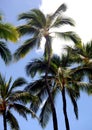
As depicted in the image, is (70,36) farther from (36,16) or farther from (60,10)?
(36,16)

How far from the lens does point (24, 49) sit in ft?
92.2

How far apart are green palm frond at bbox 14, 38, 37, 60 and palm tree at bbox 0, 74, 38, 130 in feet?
9.52

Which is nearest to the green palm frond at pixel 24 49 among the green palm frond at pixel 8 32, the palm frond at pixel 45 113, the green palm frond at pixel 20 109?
the green palm frond at pixel 20 109

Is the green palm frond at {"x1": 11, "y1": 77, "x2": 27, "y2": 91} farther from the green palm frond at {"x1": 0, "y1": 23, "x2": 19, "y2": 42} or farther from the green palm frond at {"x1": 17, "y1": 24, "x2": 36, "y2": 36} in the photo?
the green palm frond at {"x1": 0, "y1": 23, "x2": 19, "y2": 42}

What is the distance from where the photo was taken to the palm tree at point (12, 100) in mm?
28767

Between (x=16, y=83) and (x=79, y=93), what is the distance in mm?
5337

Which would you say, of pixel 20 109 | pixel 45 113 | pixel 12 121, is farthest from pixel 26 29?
pixel 12 121

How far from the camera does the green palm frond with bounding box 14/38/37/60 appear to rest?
28.0m

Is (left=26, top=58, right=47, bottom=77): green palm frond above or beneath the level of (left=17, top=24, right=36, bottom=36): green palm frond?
beneath

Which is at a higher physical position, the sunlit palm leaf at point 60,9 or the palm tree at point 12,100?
the sunlit palm leaf at point 60,9

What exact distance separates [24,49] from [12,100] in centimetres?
440

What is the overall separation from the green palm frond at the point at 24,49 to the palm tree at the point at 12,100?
290 centimetres

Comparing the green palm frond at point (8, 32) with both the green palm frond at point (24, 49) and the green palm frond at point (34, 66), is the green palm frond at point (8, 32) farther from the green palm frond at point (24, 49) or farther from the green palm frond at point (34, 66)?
the green palm frond at point (34, 66)

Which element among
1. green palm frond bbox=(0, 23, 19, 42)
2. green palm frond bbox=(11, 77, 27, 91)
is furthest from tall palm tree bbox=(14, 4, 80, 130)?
green palm frond bbox=(0, 23, 19, 42)
